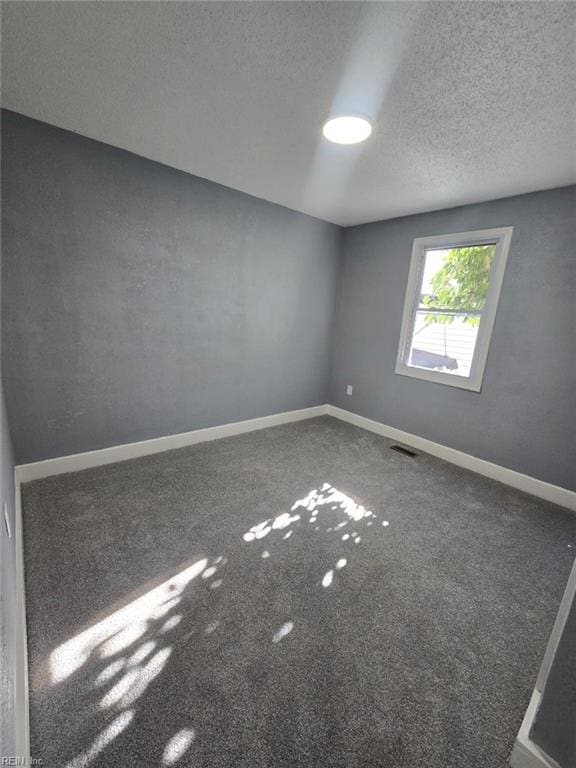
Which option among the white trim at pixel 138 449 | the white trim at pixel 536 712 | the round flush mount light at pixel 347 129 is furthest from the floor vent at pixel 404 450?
the round flush mount light at pixel 347 129

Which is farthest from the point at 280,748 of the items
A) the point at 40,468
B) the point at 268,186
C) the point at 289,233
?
the point at 289,233

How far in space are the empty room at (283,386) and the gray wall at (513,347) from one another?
0.02 m

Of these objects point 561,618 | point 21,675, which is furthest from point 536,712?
point 21,675

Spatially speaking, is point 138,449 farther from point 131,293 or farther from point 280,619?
point 280,619

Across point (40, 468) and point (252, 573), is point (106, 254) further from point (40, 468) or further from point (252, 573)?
point (252, 573)

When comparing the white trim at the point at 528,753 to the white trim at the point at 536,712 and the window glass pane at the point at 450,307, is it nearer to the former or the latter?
the white trim at the point at 536,712

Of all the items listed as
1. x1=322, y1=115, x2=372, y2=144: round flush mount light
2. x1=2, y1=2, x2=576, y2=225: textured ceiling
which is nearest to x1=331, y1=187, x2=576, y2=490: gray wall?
x1=2, y1=2, x2=576, y2=225: textured ceiling

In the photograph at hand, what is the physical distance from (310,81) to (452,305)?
2.40 metres

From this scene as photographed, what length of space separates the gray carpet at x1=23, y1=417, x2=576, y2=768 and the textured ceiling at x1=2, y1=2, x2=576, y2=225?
246 centimetres

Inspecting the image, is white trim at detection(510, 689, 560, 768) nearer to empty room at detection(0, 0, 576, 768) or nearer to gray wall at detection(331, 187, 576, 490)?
empty room at detection(0, 0, 576, 768)

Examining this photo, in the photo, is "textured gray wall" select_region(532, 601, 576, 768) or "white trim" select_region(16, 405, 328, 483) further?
"white trim" select_region(16, 405, 328, 483)

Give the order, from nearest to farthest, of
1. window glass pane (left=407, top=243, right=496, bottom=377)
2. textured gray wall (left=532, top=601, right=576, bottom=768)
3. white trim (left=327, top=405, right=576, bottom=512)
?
1. textured gray wall (left=532, top=601, right=576, bottom=768)
2. white trim (left=327, top=405, right=576, bottom=512)
3. window glass pane (left=407, top=243, right=496, bottom=377)

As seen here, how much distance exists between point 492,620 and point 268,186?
11.1 feet

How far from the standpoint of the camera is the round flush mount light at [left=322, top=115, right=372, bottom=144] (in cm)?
176
